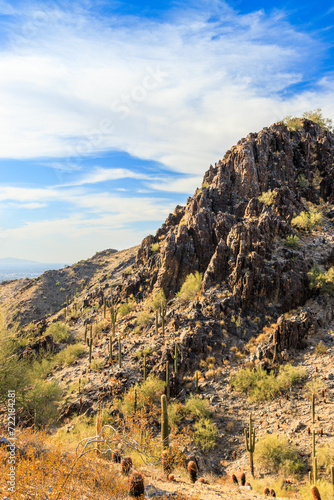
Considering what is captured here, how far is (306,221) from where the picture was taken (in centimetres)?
4084

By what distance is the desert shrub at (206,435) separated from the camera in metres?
22.6

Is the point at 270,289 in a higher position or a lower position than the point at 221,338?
higher

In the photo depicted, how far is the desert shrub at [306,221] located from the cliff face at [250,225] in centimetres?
126

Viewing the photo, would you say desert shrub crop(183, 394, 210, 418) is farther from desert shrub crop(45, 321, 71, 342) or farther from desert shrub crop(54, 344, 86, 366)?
desert shrub crop(45, 321, 71, 342)

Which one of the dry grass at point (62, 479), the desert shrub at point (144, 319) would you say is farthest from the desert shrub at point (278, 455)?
the desert shrub at point (144, 319)

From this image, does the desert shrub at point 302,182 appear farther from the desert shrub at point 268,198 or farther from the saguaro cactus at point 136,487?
Result: the saguaro cactus at point 136,487

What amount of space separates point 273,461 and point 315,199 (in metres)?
41.1

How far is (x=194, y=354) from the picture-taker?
3098cm

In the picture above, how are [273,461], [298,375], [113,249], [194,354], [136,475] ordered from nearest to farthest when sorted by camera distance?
[136,475] < [273,461] < [298,375] < [194,354] < [113,249]

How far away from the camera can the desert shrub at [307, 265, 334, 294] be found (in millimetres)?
32312

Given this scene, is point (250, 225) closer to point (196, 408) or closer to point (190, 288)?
point (190, 288)

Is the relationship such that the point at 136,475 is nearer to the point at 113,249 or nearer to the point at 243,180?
the point at 243,180

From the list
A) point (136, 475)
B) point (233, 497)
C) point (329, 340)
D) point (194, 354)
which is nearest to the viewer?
point (136, 475)

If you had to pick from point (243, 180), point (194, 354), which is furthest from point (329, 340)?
point (243, 180)
